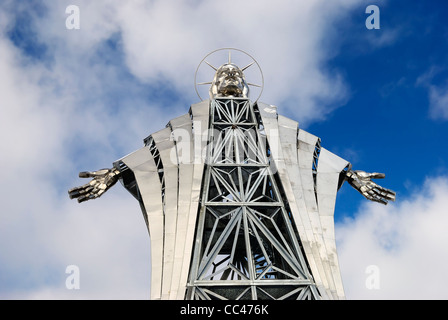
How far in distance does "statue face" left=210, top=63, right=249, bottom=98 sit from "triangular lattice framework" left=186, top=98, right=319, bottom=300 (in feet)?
5.32

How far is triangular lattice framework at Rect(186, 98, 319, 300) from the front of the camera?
2398 centimetres

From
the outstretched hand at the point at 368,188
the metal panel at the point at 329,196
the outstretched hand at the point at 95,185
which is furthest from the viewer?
the outstretched hand at the point at 368,188

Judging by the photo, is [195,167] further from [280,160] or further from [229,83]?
[229,83]

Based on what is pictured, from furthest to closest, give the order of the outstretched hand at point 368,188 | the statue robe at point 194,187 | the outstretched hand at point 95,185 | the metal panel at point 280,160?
the outstretched hand at point 368,188, the outstretched hand at point 95,185, the metal panel at point 280,160, the statue robe at point 194,187

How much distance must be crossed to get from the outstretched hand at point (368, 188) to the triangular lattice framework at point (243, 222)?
4.94 metres

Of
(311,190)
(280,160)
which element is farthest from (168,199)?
(311,190)

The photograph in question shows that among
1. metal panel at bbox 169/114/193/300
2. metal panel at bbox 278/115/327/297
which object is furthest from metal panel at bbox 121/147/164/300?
metal panel at bbox 278/115/327/297

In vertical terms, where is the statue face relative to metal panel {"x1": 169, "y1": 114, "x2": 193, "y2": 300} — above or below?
above

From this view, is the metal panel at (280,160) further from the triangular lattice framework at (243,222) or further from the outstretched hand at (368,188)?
the outstretched hand at (368,188)

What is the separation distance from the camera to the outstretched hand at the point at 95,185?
28.3 metres

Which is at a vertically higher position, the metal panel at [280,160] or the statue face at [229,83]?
the statue face at [229,83]

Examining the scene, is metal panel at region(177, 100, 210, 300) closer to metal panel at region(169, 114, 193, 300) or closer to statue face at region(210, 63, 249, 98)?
metal panel at region(169, 114, 193, 300)

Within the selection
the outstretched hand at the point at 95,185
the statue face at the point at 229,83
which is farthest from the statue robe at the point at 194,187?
the statue face at the point at 229,83
